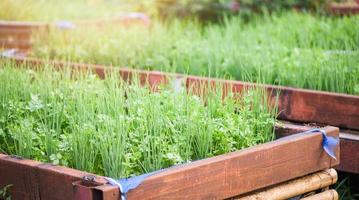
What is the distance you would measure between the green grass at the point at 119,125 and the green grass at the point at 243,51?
693mm

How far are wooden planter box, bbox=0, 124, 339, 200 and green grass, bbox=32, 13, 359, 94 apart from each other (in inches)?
39.0

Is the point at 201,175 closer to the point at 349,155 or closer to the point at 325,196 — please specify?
the point at 325,196

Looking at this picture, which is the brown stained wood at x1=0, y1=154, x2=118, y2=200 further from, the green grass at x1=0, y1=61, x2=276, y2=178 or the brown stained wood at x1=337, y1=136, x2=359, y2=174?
the brown stained wood at x1=337, y1=136, x2=359, y2=174

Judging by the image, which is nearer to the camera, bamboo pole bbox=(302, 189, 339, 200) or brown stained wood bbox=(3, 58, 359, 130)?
bamboo pole bbox=(302, 189, 339, 200)

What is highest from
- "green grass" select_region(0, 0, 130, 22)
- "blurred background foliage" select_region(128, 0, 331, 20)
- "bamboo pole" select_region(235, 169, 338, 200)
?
"green grass" select_region(0, 0, 130, 22)

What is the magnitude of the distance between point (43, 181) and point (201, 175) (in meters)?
0.63

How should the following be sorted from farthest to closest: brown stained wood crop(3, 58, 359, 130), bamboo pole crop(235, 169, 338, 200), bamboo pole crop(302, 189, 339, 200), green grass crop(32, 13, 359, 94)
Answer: green grass crop(32, 13, 359, 94), brown stained wood crop(3, 58, 359, 130), bamboo pole crop(302, 189, 339, 200), bamboo pole crop(235, 169, 338, 200)

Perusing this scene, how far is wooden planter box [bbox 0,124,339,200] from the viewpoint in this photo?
114 inches

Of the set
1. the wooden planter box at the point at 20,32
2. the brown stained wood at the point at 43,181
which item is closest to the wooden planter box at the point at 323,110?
the brown stained wood at the point at 43,181

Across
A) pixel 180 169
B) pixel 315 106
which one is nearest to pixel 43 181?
pixel 180 169

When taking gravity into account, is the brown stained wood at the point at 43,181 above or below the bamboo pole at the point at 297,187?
above

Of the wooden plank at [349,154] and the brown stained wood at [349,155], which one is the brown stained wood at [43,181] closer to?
the wooden plank at [349,154]

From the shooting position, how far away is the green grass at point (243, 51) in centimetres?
482

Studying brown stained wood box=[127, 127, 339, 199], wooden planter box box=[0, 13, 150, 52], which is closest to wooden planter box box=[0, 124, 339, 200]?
brown stained wood box=[127, 127, 339, 199]
